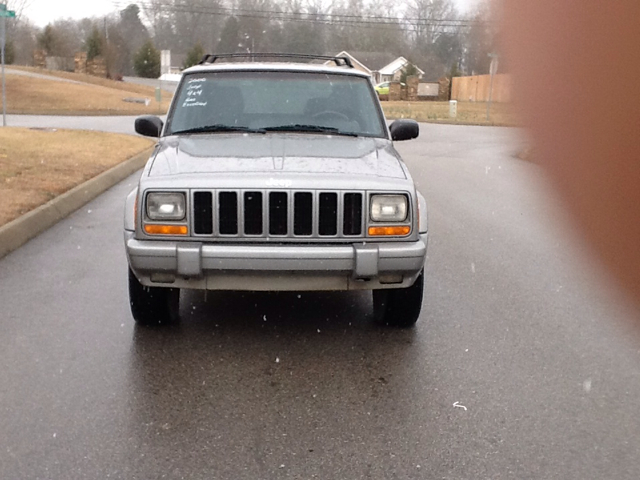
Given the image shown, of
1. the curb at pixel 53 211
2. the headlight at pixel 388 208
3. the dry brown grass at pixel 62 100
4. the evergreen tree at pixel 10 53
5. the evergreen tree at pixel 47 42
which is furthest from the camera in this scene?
the evergreen tree at pixel 47 42

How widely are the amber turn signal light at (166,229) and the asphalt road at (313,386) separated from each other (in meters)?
0.71

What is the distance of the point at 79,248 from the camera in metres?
7.41

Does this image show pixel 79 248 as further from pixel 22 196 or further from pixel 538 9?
pixel 538 9

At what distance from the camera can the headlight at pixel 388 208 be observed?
4.41 metres

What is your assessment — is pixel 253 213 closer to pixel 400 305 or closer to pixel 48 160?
pixel 400 305

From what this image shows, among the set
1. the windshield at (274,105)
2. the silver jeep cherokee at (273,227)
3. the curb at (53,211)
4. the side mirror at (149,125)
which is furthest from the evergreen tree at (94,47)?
the silver jeep cherokee at (273,227)

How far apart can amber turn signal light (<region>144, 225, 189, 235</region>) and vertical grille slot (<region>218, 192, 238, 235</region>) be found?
0.21m

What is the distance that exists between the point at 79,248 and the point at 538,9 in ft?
23.7

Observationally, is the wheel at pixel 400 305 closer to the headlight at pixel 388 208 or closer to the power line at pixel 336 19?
the headlight at pixel 388 208

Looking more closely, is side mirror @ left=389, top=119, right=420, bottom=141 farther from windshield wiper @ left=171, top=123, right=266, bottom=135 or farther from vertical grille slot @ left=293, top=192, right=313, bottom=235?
vertical grille slot @ left=293, top=192, right=313, bottom=235

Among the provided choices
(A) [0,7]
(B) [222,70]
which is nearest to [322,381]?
(B) [222,70]

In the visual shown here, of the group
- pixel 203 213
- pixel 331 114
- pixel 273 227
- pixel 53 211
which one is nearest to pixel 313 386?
pixel 273 227

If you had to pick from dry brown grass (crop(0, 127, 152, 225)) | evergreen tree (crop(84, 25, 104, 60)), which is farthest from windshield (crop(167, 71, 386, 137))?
evergreen tree (crop(84, 25, 104, 60))

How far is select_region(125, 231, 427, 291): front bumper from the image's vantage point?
14.1 feet
